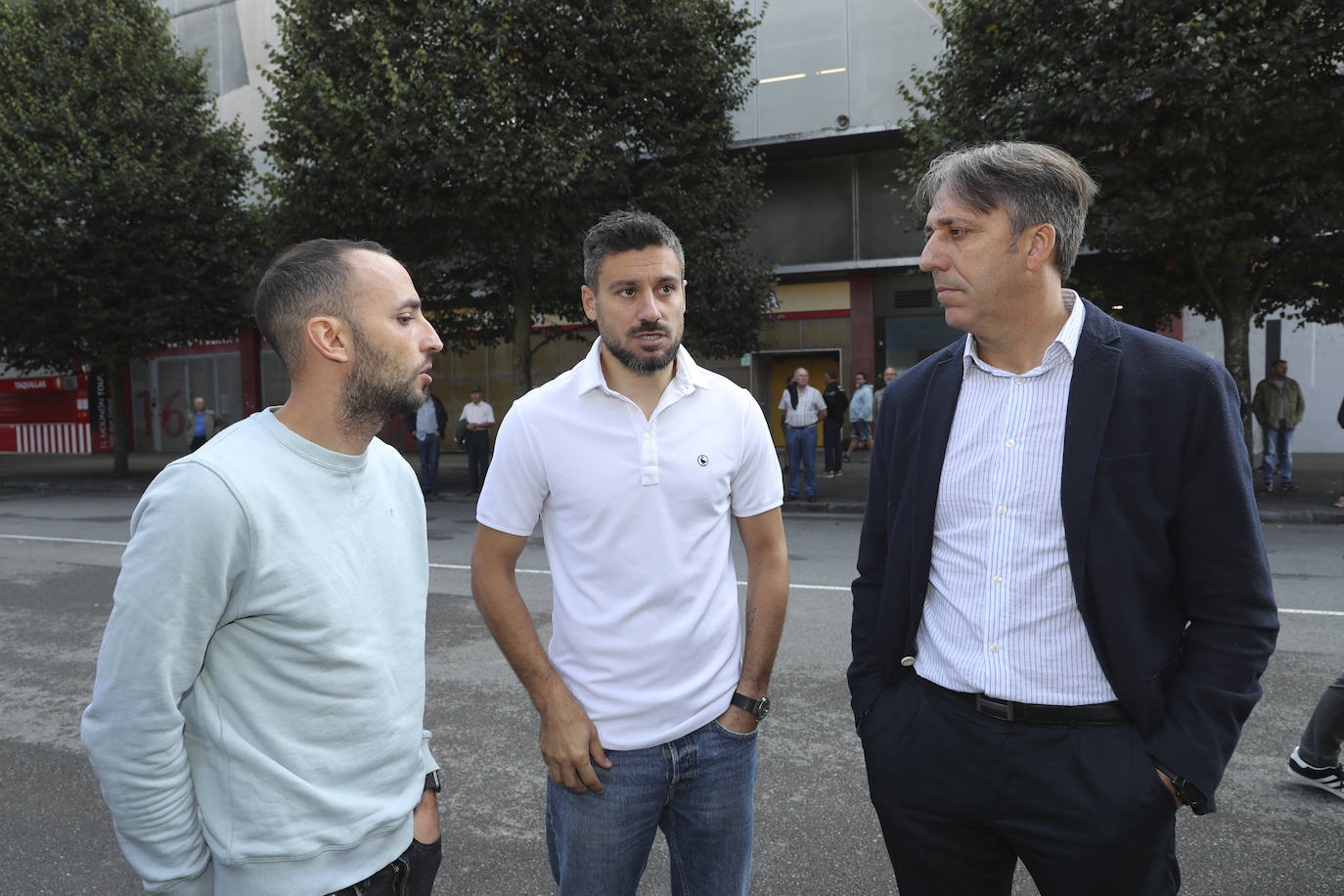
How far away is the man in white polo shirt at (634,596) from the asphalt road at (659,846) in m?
1.29

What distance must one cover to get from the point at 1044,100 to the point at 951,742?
11273mm

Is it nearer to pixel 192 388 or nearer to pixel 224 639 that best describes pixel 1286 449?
pixel 224 639

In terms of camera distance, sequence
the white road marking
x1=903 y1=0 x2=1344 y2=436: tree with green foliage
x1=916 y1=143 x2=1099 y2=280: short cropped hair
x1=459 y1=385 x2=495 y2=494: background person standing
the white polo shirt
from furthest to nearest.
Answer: x1=459 y1=385 x2=495 y2=494: background person standing < x1=903 y1=0 x2=1344 y2=436: tree with green foliage < the white road marking < the white polo shirt < x1=916 y1=143 x2=1099 y2=280: short cropped hair

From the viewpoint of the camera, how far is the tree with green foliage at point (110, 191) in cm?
1755

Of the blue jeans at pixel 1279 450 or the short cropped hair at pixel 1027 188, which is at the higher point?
the short cropped hair at pixel 1027 188

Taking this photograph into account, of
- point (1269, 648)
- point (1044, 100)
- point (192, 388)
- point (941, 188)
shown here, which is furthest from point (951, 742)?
point (192, 388)

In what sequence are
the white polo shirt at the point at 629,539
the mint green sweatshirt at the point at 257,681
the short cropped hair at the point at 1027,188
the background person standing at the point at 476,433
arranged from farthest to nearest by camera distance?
the background person standing at the point at 476,433
the white polo shirt at the point at 629,539
the short cropped hair at the point at 1027,188
the mint green sweatshirt at the point at 257,681

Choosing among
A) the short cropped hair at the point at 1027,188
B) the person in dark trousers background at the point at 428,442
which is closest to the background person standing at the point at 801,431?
the person in dark trousers background at the point at 428,442

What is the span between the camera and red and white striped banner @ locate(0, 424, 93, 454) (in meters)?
31.5

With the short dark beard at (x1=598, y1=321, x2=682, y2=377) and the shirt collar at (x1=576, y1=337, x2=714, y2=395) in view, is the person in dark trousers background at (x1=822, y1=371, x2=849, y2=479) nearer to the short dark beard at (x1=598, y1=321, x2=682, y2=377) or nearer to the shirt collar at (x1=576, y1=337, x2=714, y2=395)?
the shirt collar at (x1=576, y1=337, x2=714, y2=395)

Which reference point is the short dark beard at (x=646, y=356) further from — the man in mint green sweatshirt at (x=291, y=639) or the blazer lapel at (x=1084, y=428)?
the blazer lapel at (x=1084, y=428)

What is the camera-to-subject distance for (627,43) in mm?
14430

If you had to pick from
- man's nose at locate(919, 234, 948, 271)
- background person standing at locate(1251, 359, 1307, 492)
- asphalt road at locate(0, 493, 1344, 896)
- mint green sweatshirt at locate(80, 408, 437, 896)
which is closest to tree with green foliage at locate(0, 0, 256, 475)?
asphalt road at locate(0, 493, 1344, 896)

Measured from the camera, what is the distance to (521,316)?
16.7 metres
